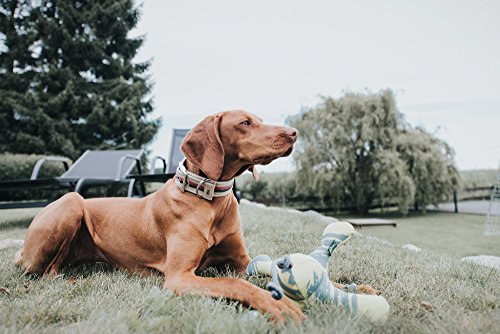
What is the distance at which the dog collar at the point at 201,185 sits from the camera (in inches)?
71.5

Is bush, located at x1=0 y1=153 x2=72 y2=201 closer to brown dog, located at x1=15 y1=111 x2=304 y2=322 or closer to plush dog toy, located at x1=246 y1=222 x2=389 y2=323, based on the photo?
brown dog, located at x1=15 y1=111 x2=304 y2=322

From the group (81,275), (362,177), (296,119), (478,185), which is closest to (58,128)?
(296,119)

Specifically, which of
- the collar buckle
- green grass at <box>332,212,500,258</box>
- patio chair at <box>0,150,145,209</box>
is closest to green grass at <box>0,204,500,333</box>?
the collar buckle

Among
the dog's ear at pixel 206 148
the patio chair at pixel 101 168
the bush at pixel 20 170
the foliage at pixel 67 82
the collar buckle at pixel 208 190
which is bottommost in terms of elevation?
the bush at pixel 20 170

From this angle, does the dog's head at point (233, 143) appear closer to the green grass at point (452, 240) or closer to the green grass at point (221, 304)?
the green grass at point (221, 304)

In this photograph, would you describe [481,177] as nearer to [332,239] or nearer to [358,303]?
[332,239]

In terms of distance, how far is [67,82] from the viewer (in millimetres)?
14602

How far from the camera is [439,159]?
13.0 metres

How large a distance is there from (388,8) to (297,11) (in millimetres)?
2700

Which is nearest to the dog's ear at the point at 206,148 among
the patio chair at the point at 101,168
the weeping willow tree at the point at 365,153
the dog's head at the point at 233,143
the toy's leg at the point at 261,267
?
the dog's head at the point at 233,143

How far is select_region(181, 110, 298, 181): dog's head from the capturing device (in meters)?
1.85

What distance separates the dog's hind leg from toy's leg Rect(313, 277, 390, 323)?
5.25 ft

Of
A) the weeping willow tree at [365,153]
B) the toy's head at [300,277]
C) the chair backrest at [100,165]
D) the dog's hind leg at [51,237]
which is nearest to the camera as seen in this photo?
the toy's head at [300,277]

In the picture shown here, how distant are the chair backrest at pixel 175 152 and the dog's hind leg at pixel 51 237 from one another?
3971 millimetres
